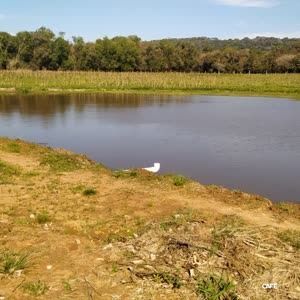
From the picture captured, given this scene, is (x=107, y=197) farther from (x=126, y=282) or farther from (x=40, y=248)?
(x=126, y=282)

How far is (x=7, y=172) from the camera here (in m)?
10.8

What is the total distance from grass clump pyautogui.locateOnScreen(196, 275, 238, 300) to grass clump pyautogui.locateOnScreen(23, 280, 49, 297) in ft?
5.84

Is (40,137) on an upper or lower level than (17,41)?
lower

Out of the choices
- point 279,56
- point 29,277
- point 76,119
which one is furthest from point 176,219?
point 279,56

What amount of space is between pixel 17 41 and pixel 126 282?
75.7m

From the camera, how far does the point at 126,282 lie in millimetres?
5555

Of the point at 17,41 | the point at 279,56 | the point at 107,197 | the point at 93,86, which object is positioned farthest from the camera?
the point at 17,41

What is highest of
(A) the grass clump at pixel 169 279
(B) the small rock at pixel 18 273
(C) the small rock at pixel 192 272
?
(C) the small rock at pixel 192 272

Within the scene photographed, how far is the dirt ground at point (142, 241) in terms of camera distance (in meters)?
5.39

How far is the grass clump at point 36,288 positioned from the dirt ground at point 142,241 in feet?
0.04

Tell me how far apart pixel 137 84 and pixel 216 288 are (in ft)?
136

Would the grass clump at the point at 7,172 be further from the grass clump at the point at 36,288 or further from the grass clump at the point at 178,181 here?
the grass clump at the point at 36,288

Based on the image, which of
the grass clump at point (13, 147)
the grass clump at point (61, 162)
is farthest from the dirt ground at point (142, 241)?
the grass clump at point (13, 147)

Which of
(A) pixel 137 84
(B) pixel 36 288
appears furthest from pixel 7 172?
(A) pixel 137 84
